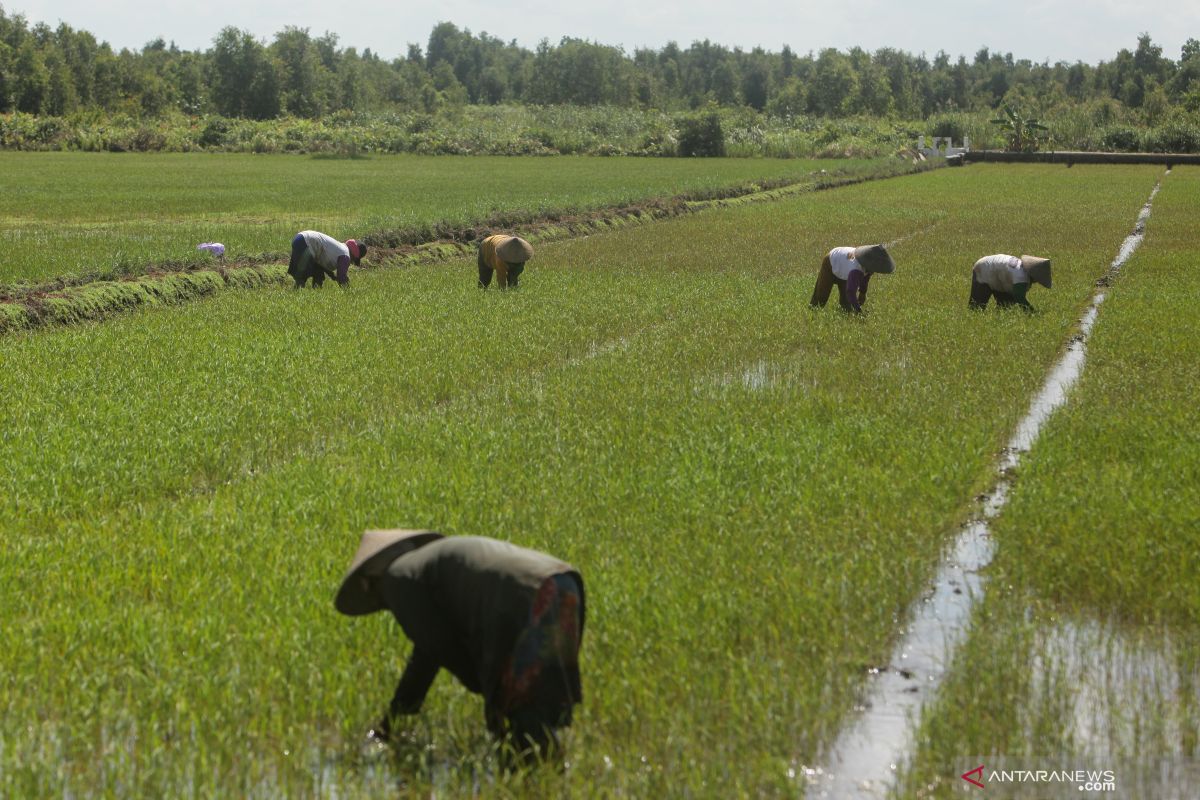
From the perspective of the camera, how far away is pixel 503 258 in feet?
48.9

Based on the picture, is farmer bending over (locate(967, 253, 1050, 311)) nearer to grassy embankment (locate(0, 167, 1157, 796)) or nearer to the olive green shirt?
grassy embankment (locate(0, 167, 1157, 796))

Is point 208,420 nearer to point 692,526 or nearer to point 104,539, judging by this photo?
point 104,539

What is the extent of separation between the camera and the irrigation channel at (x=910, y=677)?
13.1ft

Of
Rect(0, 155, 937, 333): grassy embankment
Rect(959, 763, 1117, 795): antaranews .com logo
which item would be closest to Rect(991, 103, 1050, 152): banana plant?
Rect(0, 155, 937, 333): grassy embankment

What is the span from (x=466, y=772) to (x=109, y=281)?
1199 centimetres

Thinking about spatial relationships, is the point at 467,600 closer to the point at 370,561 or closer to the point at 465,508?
the point at 370,561

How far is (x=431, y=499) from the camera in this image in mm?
6559

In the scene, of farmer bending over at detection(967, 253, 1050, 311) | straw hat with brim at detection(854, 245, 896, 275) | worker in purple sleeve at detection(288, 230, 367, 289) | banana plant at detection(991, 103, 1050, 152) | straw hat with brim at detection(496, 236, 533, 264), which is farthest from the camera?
banana plant at detection(991, 103, 1050, 152)

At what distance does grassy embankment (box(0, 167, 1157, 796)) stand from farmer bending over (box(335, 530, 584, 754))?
263 millimetres

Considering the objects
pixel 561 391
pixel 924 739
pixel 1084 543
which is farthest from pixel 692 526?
pixel 561 391

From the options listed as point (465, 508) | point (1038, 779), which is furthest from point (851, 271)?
point (1038, 779)

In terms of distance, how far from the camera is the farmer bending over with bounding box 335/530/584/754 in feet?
11.9

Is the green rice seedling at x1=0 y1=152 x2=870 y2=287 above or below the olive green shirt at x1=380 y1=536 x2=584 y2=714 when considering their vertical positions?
below

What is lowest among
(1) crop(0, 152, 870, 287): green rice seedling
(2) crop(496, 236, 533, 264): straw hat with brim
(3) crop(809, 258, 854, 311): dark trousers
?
(1) crop(0, 152, 870, 287): green rice seedling
